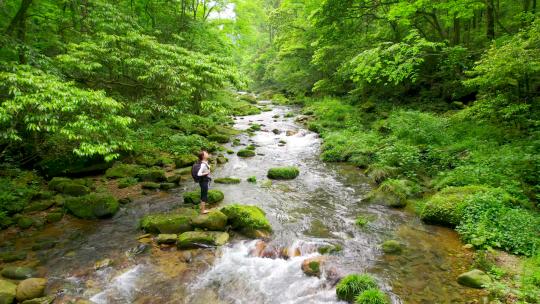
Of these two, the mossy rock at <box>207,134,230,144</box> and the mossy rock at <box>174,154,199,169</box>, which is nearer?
the mossy rock at <box>174,154,199,169</box>

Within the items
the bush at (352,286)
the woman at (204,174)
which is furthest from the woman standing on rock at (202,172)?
the bush at (352,286)

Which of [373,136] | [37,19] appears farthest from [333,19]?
[37,19]

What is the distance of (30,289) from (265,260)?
4815 mm

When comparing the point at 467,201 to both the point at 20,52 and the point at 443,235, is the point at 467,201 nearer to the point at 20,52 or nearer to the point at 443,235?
the point at 443,235

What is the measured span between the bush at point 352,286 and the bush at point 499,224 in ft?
10.0

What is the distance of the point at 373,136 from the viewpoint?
1644cm

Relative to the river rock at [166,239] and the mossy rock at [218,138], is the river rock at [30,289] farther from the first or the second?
the mossy rock at [218,138]

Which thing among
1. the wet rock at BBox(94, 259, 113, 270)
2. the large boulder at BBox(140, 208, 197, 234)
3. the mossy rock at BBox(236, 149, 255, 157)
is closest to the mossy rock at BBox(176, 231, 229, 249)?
the large boulder at BBox(140, 208, 197, 234)

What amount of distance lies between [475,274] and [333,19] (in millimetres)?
12755

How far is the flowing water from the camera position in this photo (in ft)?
20.3

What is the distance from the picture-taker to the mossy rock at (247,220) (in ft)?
28.3

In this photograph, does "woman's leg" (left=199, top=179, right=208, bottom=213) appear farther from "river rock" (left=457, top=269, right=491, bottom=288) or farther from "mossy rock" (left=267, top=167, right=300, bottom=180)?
"river rock" (left=457, top=269, right=491, bottom=288)

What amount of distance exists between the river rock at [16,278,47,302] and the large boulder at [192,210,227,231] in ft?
11.7

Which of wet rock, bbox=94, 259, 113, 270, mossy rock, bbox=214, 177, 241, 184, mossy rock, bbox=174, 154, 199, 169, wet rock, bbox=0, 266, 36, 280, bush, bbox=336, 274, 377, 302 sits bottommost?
wet rock, bbox=94, 259, 113, 270
